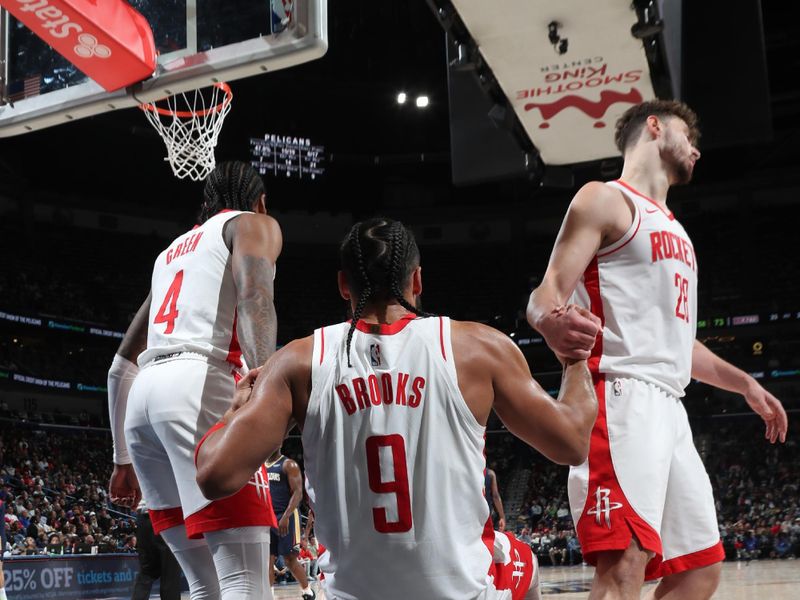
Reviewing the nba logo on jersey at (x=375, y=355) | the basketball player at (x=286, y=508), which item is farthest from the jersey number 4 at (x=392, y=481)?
the basketball player at (x=286, y=508)

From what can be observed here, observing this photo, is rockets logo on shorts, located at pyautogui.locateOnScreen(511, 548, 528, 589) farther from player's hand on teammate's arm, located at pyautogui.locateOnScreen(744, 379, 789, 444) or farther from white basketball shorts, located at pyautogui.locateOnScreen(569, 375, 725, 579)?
player's hand on teammate's arm, located at pyautogui.locateOnScreen(744, 379, 789, 444)

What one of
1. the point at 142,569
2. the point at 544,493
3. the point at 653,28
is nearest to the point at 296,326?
the point at 544,493

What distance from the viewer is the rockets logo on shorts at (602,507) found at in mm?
2811

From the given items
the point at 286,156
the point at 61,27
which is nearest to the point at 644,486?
the point at 61,27

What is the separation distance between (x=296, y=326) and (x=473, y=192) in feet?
23.9

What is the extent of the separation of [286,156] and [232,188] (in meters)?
23.1

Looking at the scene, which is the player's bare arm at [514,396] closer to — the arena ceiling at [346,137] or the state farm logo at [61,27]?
the state farm logo at [61,27]

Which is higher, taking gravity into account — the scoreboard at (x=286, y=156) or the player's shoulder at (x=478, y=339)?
the scoreboard at (x=286, y=156)

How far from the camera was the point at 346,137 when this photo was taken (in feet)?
91.7

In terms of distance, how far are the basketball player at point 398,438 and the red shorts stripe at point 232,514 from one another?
2.28 ft

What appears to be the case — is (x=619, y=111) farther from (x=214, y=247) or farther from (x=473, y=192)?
(x=473, y=192)

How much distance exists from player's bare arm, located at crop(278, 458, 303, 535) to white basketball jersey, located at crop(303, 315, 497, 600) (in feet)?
22.5

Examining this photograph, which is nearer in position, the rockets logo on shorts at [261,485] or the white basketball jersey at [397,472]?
the white basketball jersey at [397,472]

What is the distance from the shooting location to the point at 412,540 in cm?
204
